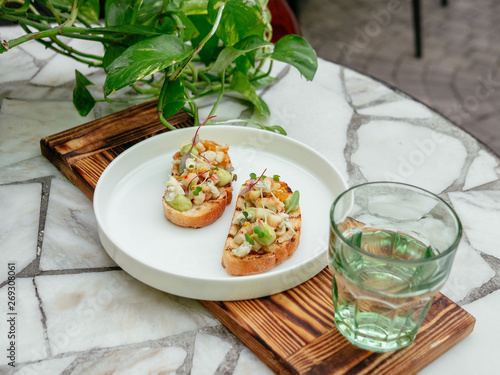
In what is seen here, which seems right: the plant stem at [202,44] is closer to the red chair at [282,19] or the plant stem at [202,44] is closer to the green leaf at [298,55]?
the green leaf at [298,55]

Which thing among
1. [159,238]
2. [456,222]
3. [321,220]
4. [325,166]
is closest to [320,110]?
[325,166]

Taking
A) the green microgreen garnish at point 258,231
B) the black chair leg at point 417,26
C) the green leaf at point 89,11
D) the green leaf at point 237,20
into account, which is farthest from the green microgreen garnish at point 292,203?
the black chair leg at point 417,26

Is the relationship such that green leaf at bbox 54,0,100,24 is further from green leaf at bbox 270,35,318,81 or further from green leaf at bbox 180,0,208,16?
green leaf at bbox 270,35,318,81

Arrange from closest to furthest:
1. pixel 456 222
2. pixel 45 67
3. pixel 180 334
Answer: pixel 456 222 → pixel 180 334 → pixel 45 67

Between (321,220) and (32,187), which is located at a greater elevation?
(321,220)

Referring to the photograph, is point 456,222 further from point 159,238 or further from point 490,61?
point 490,61

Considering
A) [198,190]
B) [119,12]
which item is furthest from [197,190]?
[119,12]
